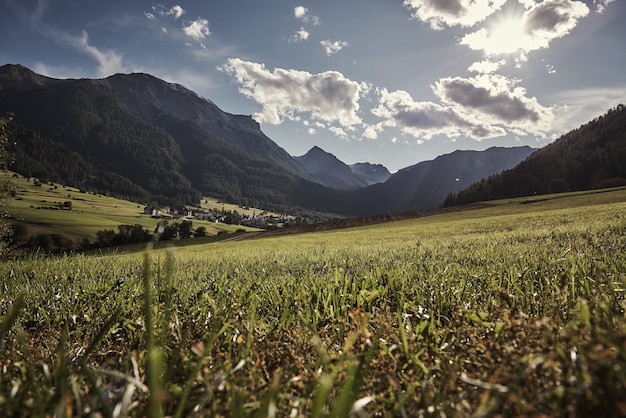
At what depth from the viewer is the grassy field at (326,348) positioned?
3.29 ft

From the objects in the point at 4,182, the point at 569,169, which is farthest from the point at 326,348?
the point at 569,169

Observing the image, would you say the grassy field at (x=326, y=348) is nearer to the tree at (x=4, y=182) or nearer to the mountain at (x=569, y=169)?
the tree at (x=4, y=182)

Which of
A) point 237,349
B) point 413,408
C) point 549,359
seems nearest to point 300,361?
point 237,349

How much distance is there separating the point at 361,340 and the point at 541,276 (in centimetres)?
262

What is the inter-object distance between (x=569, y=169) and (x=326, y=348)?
8422 inches

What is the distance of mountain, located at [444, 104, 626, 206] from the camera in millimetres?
160875

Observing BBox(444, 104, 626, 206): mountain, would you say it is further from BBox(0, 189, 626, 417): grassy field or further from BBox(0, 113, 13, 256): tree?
BBox(0, 189, 626, 417): grassy field

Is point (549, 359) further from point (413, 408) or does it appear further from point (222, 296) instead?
point (222, 296)

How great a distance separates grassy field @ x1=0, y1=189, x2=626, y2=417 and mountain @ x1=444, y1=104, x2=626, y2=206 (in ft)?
543

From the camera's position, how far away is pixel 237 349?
81.6 inches

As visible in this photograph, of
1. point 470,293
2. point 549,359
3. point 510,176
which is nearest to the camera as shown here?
point 549,359

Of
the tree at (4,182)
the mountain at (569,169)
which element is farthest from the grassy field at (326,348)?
the mountain at (569,169)

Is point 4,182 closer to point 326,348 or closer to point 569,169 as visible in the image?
point 326,348

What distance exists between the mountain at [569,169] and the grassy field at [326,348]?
165 metres
